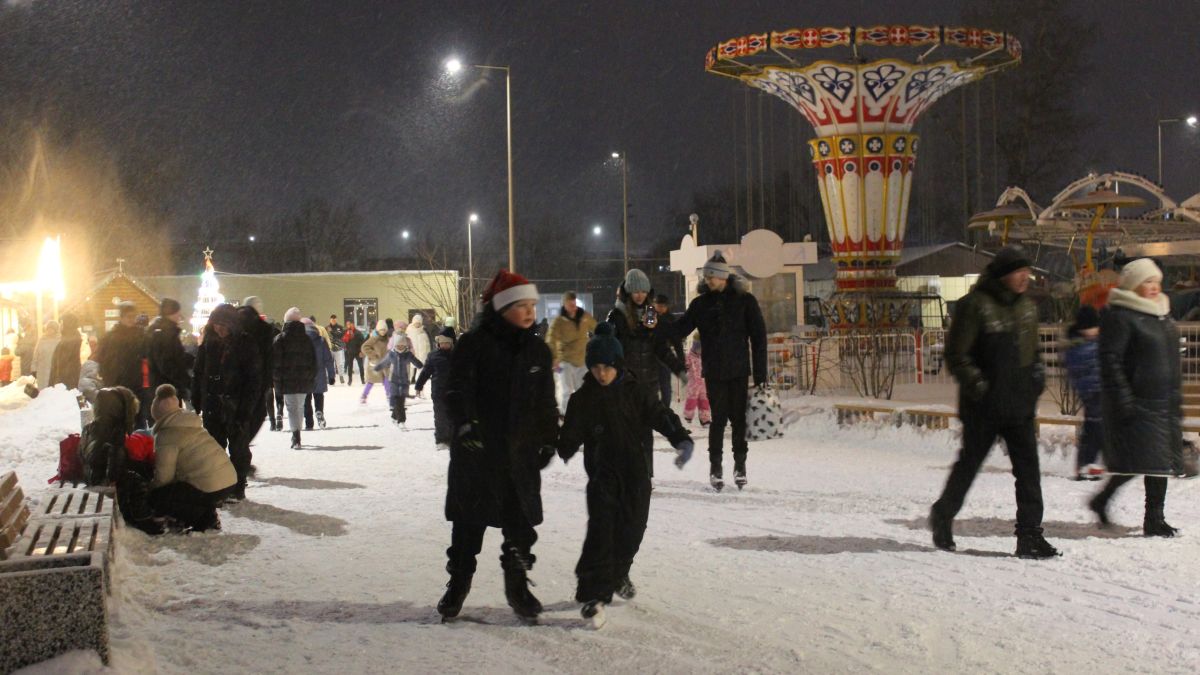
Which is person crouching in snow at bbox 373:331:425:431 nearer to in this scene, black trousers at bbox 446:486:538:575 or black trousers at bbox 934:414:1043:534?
black trousers at bbox 934:414:1043:534

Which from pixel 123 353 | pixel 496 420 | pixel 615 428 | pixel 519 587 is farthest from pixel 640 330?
pixel 123 353

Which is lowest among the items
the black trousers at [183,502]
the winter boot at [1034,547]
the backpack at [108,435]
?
the winter boot at [1034,547]

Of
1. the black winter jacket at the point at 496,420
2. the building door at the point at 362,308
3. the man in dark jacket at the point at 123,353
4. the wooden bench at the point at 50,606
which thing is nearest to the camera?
the wooden bench at the point at 50,606

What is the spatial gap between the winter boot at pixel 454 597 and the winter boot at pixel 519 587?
21 cm

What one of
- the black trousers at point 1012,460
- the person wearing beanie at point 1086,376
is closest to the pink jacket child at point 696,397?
the person wearing beanie at point 1086,376

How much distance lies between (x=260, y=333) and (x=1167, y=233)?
22.6 metres

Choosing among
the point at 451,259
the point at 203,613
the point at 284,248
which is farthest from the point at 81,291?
the point at 203,613

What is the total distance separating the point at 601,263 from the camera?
8238 cm

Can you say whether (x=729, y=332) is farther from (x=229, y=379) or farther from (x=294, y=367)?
(x=294, y=367)

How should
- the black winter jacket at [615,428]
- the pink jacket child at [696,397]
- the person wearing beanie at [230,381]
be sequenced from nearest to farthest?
the black winter jacket at [615,428] < the person wearing beanie at [230,381] < the pink jacket child at [696,397]

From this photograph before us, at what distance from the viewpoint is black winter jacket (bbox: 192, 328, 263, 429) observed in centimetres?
1047

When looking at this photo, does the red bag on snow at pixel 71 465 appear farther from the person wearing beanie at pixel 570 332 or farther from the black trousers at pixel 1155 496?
the black trousers at pixel 1155 496

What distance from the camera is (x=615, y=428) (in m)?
6.11

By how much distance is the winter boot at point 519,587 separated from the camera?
5938mm
